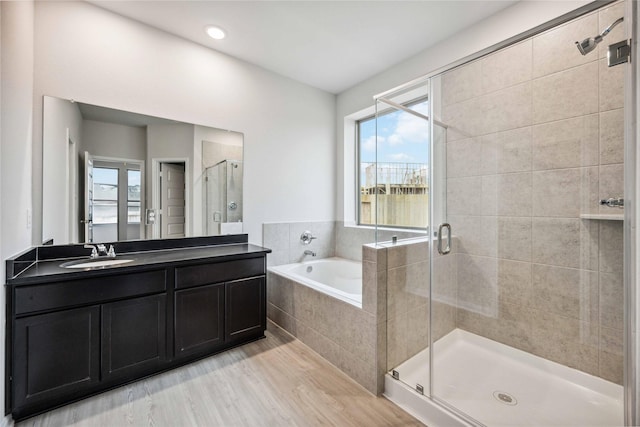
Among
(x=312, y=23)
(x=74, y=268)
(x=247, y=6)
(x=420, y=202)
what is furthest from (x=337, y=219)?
(x=74, y=268)

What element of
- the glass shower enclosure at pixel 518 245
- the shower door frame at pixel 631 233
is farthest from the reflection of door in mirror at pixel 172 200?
the shower door frame at pixel 631 233

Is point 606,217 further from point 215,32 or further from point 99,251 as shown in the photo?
point 99,251

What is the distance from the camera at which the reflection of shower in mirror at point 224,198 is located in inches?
104

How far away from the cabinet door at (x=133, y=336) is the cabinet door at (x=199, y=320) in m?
0.10

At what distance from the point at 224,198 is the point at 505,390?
265cm

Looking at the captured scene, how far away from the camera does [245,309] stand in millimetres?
2320

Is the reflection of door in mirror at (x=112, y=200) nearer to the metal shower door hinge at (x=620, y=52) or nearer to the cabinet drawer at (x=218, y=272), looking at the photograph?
the cabinet drawer at (x=218, y=272)

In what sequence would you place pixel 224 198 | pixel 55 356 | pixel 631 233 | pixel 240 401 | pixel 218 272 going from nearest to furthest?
pixel 631 233, pixel 55 356, pixel 240 401, pixel 218 272, pixel 224 198

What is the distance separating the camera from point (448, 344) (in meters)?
2.10

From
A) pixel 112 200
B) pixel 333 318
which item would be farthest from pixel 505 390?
pixel 112 200

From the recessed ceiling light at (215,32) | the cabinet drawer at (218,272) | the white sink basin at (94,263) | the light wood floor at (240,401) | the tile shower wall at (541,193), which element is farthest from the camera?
the recessed ceiling light at (215,32)

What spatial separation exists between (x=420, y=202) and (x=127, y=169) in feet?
7.99

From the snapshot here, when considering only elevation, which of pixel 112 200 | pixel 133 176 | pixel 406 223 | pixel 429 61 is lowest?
pixel 406 223

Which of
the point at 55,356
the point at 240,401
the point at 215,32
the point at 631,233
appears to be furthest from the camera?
the point at 215,32
